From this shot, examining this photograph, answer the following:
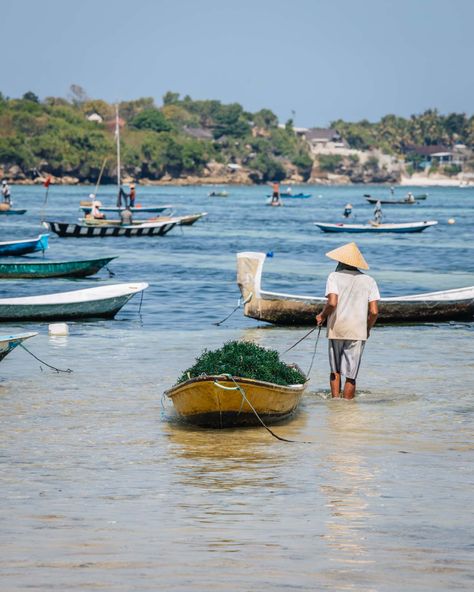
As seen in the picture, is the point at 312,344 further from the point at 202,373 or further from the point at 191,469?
the point at 191,469

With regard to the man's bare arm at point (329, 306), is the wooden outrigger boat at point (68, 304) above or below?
below

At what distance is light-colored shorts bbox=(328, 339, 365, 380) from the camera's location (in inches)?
520

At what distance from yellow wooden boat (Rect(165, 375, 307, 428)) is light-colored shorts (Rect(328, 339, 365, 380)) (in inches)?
35.6

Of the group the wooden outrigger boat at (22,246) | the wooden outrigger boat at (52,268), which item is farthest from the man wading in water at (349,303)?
the wooden outrigger boat at (22,246)

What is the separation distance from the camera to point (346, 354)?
43.7ft

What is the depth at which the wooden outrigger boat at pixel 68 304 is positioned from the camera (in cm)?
2192

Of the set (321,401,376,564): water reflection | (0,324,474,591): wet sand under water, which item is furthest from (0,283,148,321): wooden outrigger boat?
(321,401,376,564): water reflection

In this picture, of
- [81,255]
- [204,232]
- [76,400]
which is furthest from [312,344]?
[204,232]

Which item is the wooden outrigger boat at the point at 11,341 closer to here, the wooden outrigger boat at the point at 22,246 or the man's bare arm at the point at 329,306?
the man's bare arm at the point at 329,306

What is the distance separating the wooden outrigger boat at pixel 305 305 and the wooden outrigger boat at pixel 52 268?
323 inches

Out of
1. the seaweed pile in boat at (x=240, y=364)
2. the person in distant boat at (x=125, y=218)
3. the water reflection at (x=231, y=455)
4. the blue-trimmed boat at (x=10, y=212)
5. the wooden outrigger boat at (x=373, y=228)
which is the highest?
the seaweed pile in boat at (x=240, y=364)

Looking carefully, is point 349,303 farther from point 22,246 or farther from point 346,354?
point 22,246

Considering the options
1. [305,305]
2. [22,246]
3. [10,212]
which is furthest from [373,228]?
[305,305]

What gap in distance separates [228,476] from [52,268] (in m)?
20.8
